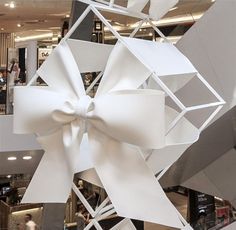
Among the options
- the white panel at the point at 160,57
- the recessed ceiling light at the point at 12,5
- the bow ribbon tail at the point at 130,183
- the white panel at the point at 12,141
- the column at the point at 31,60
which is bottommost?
the bow ribbon tail at the point at 130,183

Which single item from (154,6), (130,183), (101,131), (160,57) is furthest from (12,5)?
(130,183)

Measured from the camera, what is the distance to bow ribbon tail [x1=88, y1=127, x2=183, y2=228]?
43.5 inches

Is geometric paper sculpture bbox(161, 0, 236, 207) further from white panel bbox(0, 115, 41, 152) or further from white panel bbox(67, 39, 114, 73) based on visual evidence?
white panel bbox(0, 115, 41, 152)

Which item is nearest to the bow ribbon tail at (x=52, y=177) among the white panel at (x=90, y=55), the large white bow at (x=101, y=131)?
the large white bow at (x=101, y=131)

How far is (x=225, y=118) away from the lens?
211 centimetres

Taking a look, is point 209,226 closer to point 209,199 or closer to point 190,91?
point 190,91

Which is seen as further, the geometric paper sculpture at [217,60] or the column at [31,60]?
the column at [31,60]

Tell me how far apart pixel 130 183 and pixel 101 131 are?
167 millimetres

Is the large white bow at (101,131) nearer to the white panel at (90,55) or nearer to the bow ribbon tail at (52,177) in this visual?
the bow ribbon tail at (52,177)

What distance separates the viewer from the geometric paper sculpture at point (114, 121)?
1.08 m

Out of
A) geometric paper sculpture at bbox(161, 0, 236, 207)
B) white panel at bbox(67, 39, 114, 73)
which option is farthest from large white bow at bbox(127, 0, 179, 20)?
geometric paper sculpture at bbox(161, 0, 236, 207)

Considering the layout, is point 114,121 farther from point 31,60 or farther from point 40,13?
point 40,13

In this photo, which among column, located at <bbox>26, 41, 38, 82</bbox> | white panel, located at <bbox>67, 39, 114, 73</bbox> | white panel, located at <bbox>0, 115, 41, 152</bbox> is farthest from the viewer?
column, located at <bbox>26, 41, 38, 82</bbox>

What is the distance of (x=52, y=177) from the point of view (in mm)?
1324
